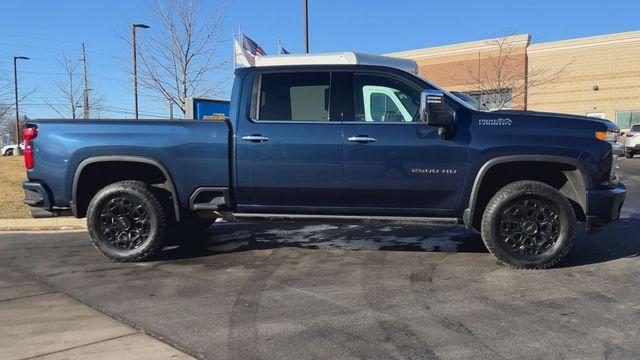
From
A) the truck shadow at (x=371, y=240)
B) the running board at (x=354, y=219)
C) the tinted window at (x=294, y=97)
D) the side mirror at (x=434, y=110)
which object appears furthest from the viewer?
the truck shadow at (x=371, y=240)

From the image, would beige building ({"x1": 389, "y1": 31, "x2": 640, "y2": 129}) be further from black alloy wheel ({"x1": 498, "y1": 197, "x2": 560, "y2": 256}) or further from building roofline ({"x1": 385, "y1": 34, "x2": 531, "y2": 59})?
black alloy wheel ({"x1": 498, "y1": 197, "x2": 560, "y2": 256})

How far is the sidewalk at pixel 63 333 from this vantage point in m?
3.51

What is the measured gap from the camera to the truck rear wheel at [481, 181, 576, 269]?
5.34 metres

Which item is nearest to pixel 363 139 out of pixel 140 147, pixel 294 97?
pixel 294 97

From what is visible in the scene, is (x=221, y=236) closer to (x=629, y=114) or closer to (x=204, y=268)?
(x=204, y=268)

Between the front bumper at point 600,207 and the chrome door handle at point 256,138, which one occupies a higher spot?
the chrome door handle at point 256,138

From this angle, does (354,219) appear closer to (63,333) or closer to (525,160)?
(525,160)

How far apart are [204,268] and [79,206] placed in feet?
5.34

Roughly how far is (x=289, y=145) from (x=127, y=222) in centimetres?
206

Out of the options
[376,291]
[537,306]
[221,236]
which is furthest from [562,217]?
[221,236]

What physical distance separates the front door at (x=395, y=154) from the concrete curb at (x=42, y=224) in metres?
5.30

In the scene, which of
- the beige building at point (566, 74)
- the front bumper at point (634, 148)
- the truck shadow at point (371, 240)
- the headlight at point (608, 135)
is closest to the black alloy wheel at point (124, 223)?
the truck shadow at point (371, 240)

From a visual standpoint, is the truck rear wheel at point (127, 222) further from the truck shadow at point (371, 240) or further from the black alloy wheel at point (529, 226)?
the black alloy wheel at point (529, 226)

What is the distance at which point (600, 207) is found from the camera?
5281 mm
